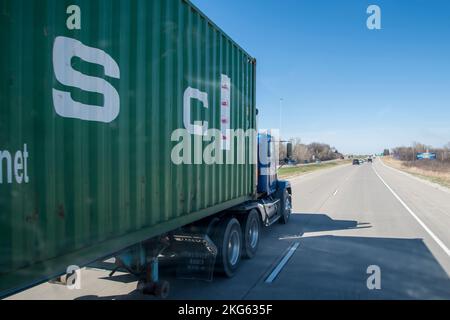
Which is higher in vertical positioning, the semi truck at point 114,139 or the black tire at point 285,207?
the semi truck at point 114,139

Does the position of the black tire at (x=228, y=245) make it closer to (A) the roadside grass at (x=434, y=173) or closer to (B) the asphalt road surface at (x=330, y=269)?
(B) the asphalt road surface at (x=330, y=269)

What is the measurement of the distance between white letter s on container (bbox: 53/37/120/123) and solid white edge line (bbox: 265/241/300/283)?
3.89 meters

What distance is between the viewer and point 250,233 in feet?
24.5

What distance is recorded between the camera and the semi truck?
107 inches

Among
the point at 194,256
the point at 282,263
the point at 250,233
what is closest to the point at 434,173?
the point at 250,233

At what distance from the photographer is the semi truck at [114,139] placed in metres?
2.71

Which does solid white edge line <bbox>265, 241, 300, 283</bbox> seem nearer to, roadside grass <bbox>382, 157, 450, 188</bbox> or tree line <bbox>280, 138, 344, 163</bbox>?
tree line <bbox>280, 138, 344, 163</bbox>

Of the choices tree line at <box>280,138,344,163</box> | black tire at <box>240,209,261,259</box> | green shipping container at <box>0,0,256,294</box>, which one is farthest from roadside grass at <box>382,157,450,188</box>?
green shipping container at <box>0,0,256,294</box>

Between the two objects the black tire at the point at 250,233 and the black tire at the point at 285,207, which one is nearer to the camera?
the black tire at the point at 250,233

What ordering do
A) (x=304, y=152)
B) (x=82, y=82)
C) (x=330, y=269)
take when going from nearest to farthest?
(x=82, y=82) < (x=330, y=269) < (x=304, y=152)

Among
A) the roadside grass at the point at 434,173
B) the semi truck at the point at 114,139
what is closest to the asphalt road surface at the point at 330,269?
the semi truck at the point at 114,139

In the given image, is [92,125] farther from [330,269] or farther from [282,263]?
[330,269]

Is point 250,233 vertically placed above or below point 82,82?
below

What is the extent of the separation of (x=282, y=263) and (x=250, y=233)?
918 mm
